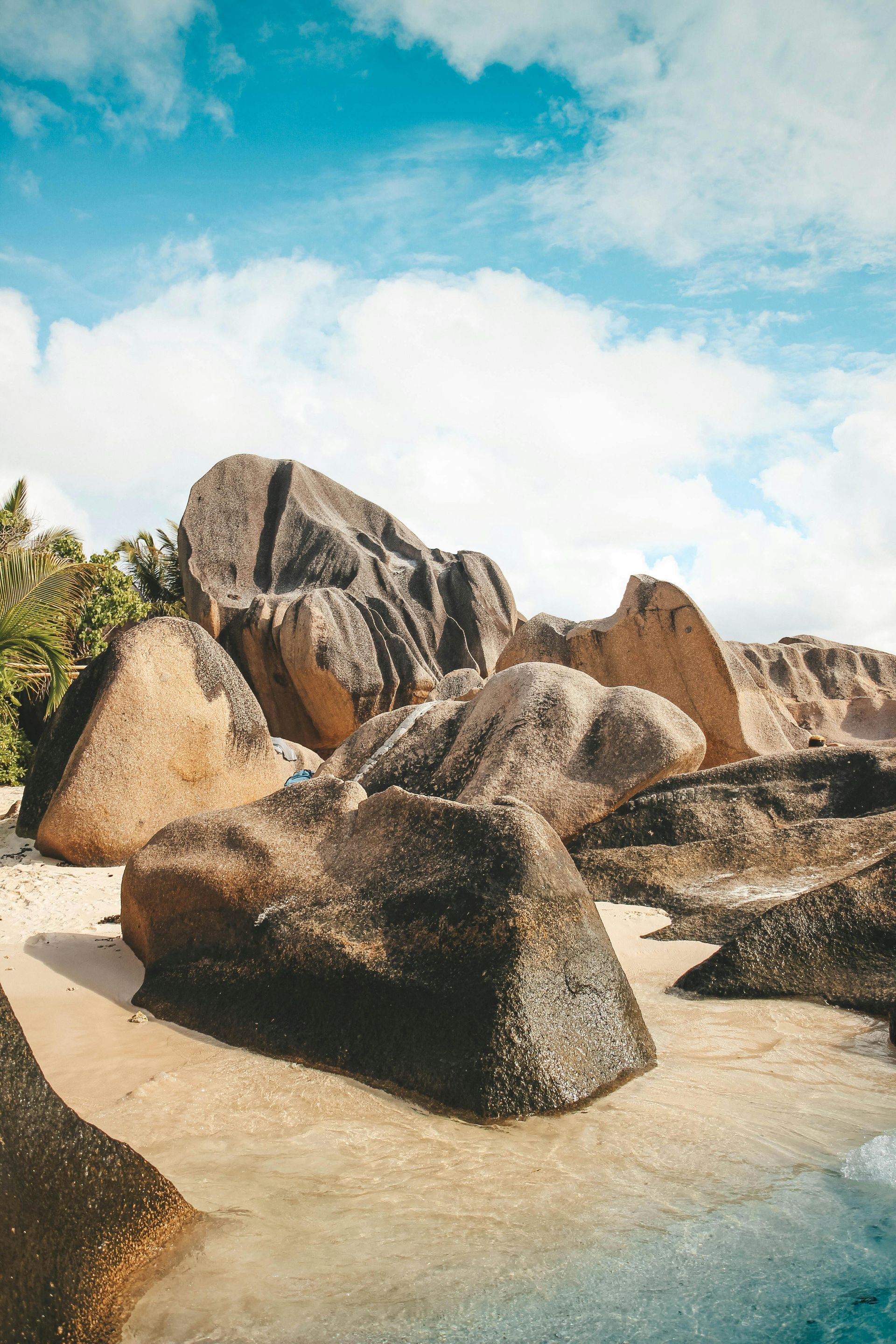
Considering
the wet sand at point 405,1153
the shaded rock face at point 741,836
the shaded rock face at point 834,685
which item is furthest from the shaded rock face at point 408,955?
the shaded rock face at point 834,685

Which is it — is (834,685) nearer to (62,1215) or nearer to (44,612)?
(44,612)

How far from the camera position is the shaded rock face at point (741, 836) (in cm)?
493

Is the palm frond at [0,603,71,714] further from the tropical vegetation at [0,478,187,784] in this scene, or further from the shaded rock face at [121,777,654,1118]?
the shaded rock face at [121,777,654,1118]

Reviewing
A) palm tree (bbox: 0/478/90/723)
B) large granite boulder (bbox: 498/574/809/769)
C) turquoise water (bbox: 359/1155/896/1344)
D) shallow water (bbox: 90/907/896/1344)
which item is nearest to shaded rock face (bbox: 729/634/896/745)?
large granite boulder (bbox: 498/574/809/769)

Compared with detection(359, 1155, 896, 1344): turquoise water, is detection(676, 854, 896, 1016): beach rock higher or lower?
higher

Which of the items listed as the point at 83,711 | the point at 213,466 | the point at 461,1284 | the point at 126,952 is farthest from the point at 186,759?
the point at 213,466

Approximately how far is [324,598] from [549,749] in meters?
9.13

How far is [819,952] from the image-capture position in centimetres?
362

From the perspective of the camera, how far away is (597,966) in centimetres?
281

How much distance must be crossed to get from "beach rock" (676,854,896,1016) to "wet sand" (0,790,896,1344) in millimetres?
136

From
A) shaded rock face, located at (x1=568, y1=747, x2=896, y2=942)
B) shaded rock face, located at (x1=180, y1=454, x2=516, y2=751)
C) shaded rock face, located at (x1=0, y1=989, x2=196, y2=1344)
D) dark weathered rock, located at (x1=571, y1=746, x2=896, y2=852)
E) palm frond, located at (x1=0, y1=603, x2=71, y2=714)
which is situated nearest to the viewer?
shaded rock face, located at (x1=0, y1=989, x2=196, y2=1344)

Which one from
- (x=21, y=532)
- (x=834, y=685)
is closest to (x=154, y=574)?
(x=21, y=532)

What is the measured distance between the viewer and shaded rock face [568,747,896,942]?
493 centimetres

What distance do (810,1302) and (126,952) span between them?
304 centimetres
